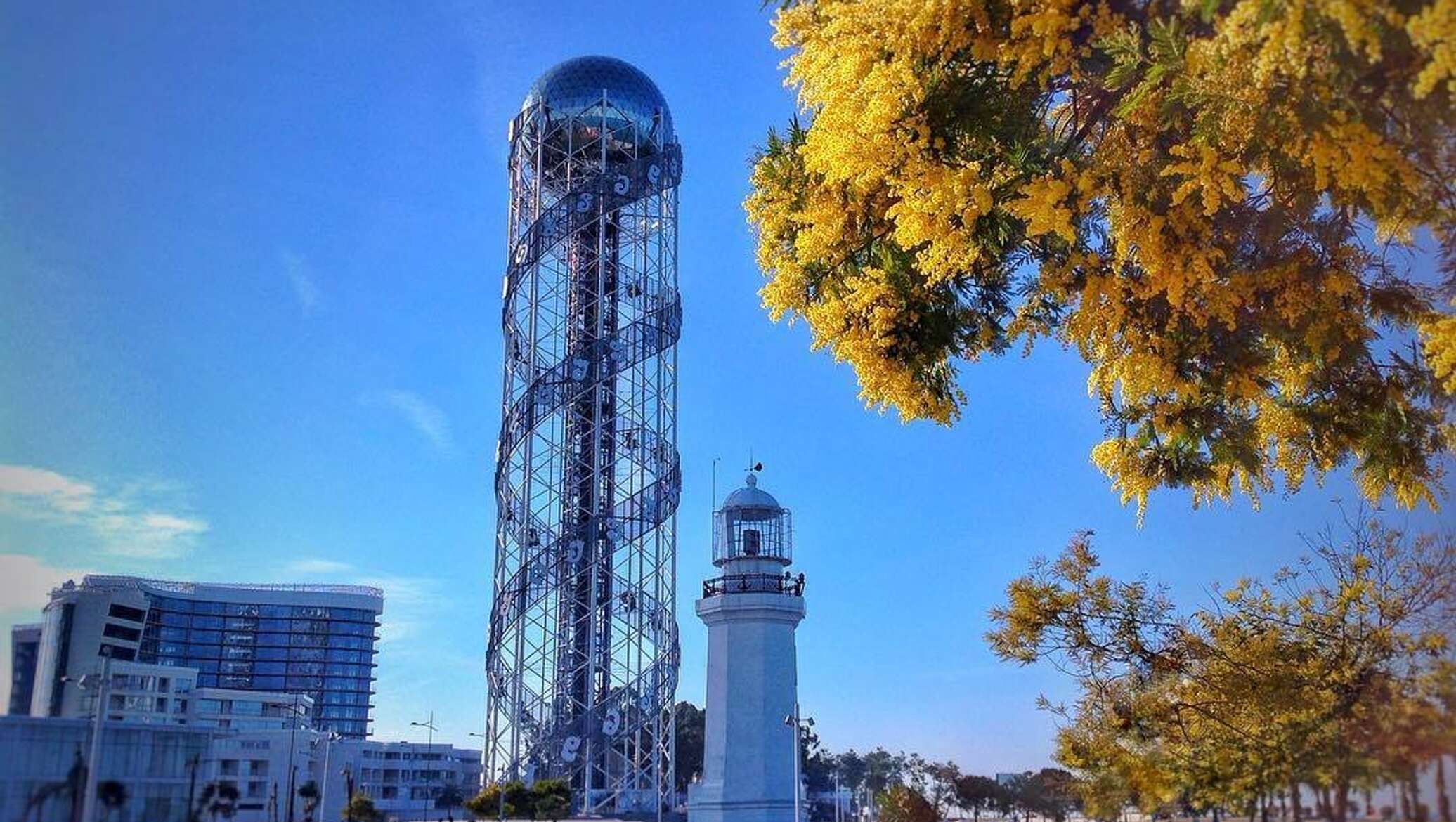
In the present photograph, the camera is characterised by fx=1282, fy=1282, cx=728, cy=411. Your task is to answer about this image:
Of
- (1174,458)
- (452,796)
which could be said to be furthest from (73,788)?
(452,796)

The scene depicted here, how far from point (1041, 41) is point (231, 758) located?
38.0m

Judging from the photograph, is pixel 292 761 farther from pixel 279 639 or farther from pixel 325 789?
pixel 279 639

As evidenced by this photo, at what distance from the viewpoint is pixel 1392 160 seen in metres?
6.86

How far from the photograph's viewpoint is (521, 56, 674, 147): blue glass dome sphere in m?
47.6

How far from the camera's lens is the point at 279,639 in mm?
121688

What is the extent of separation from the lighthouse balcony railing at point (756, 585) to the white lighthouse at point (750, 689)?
2 cm

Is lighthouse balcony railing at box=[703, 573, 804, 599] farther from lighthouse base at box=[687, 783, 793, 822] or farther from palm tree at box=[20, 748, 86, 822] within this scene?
palm tree at box=[20, 748, 86, 822]

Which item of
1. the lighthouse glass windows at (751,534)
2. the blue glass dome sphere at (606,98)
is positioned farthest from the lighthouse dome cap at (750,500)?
→ the blue glass dome sphere at (606,98)

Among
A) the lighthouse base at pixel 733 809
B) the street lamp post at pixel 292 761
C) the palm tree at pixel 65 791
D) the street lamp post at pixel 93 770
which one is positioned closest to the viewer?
the palm tree at pixel 65 791

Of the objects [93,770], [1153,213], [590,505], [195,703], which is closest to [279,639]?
[195,703]

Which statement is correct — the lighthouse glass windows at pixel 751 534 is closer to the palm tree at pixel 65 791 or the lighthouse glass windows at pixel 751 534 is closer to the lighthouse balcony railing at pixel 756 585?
the lighthouse balcony railing at pixel 756 585

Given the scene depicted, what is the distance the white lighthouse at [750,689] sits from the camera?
29.7m

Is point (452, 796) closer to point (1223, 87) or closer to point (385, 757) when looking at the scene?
point (385, 757)

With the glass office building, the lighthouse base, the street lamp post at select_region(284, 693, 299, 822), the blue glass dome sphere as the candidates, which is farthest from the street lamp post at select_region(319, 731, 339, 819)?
the glass office building
